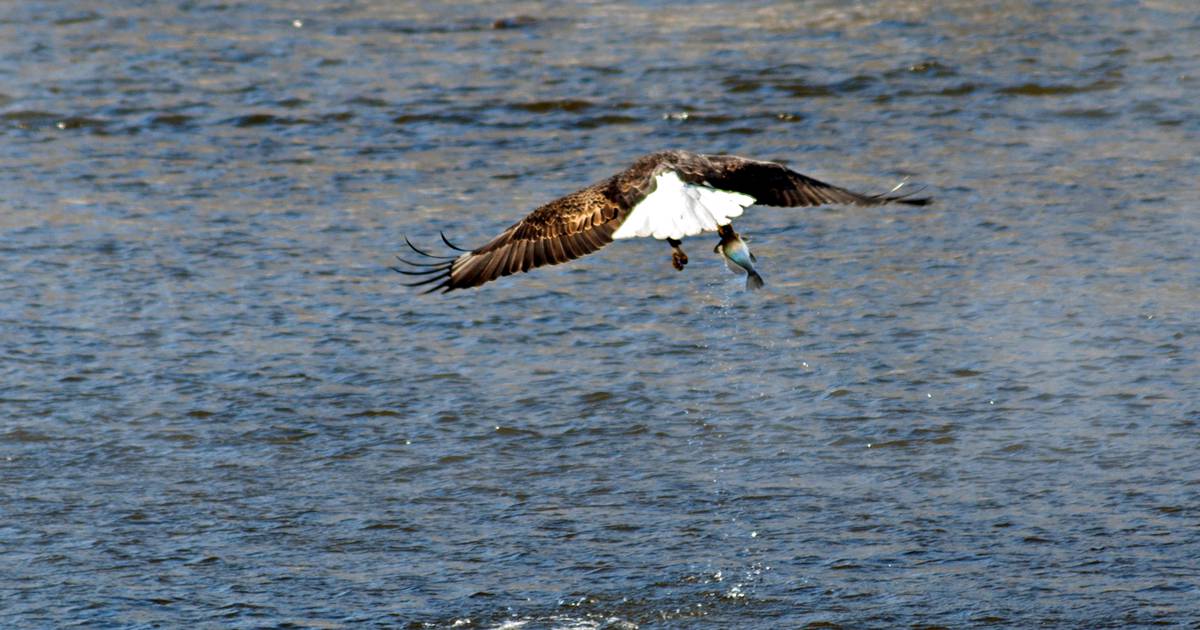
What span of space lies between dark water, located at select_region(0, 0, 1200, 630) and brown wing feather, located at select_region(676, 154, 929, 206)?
909 mm

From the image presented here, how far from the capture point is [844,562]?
5445 mm

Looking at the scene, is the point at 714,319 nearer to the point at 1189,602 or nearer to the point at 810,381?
the point at 810,381

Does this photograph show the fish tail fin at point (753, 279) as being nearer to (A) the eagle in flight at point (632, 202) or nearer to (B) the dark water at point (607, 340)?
(A) the eagle in flight at point (632, 202)

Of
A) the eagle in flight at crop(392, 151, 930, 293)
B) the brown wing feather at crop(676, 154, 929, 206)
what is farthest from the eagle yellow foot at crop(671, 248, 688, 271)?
the brown wing feather at crop(676, 154, 929, 206)

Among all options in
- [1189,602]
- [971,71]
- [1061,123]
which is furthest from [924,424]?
[971,71]

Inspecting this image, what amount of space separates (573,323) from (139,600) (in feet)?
9.22

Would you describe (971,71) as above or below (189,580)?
above

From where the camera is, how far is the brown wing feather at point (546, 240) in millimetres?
5852

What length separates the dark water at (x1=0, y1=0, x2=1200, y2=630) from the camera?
17.9ft

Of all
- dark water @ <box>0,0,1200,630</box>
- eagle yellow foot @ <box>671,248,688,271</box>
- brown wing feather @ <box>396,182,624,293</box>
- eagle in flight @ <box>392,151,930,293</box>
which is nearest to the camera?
dark water @ <box>0,0,1200,630</box>

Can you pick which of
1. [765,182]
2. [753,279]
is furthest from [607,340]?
[753,279]

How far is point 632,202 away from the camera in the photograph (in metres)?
5.80

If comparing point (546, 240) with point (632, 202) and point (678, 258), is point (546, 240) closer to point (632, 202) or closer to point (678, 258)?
point (632, 202)

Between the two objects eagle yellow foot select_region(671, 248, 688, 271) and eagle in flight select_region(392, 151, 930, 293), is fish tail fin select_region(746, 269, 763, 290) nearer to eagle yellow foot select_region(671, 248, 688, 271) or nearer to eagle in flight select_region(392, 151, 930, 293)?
eagle in flight select_region(392, 151, 930, 293)
